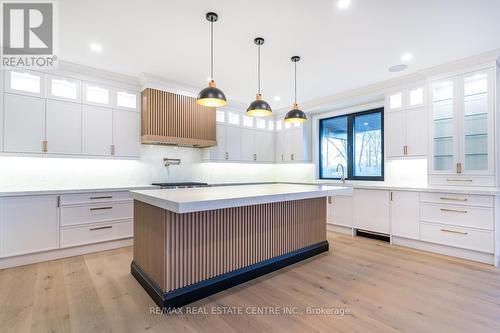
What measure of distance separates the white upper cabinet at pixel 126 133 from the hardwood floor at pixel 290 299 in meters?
1.70

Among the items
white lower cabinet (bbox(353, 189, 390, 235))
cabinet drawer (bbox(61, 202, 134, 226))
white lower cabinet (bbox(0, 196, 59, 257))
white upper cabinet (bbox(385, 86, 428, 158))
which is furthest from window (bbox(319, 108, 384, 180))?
white lower cabinet (bbox(0, 196, 59, 257))

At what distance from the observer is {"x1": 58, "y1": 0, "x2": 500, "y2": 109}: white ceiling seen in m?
2.32

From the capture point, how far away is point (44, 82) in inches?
134

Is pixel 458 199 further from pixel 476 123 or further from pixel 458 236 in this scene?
pixel 476 123

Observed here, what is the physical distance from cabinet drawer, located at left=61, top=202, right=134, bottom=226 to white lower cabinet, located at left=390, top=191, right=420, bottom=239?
4.19m

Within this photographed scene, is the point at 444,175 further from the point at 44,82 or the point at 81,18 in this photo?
the point at 44,82

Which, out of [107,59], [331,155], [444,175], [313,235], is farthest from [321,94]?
[107,59]

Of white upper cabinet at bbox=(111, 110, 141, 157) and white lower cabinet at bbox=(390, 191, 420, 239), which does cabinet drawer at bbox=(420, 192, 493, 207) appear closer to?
white lower cabinet at bbox=(390, 191, 420, 239)

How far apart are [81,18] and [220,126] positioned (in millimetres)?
3001

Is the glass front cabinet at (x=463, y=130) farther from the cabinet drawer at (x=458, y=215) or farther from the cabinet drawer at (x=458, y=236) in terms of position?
the cabinet drawer at (x=458, y=236)

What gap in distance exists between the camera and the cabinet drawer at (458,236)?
3123mm

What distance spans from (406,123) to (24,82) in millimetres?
5613

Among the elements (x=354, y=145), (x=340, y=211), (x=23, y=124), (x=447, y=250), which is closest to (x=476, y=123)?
(x=447, y=250)

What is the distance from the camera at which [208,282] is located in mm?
2332
